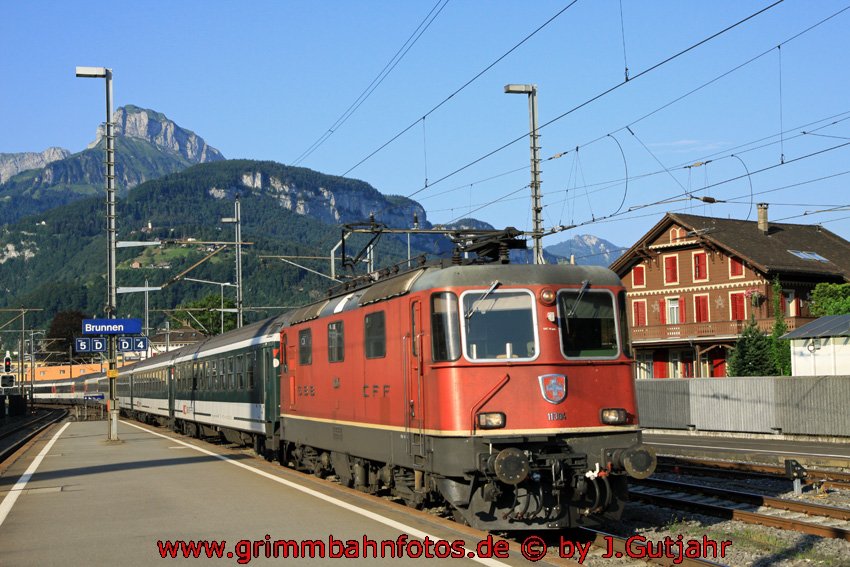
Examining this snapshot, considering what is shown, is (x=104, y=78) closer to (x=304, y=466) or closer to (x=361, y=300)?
(x=304, y=466)

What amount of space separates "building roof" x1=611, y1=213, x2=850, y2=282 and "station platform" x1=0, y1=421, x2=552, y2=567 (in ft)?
129

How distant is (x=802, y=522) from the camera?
12.2m

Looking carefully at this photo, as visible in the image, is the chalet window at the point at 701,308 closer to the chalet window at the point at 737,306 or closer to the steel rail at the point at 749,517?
the chalet window at the point at 737,306

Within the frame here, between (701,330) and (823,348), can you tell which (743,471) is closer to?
(823,348)

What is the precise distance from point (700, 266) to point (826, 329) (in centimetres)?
2175

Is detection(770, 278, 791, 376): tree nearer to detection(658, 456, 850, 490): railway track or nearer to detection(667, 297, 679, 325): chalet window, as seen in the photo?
detection(667, 297, 679, 325): chalet window

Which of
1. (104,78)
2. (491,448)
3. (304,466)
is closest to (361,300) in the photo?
(491,448)

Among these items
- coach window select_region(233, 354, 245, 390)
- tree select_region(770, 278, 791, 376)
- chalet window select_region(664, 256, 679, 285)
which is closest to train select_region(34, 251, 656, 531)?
coach window select_region(233, 354, 245, 390)

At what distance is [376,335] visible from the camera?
13938mm

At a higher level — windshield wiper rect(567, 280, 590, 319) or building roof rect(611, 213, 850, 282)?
building roof rect(611, 213, 850, 282)

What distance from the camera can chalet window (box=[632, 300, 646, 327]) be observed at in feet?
202

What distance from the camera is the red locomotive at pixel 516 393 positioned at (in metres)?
11.2

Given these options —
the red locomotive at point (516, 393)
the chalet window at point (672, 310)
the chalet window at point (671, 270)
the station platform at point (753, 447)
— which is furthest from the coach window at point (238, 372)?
the chalet window at point (671, 270)

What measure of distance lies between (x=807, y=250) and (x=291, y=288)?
447ft
